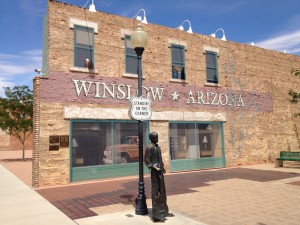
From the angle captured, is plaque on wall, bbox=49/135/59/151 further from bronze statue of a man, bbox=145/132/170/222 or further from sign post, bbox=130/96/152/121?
bronze statue of a man, bbox=145/132/170/222

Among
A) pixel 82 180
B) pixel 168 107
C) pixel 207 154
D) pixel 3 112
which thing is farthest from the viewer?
pixel 3 112

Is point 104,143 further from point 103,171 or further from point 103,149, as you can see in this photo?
point 103,171

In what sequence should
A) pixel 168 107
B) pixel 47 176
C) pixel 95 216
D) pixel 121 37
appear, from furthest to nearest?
pixel 168 107 < pixel 121 37 < pixel 47 176 < pixel 95 216

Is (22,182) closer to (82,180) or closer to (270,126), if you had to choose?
(82,180)

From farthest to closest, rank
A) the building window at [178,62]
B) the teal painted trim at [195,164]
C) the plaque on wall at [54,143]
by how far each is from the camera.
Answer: the building window at [178,62] → the teal painted trim at [195,164] → the plaque on wall at [54,143]

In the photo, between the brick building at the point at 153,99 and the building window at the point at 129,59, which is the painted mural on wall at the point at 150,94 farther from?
the building window at the point at 129,59

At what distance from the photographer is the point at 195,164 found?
1606 cm

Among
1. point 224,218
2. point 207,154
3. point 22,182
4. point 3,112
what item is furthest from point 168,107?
point 3,112

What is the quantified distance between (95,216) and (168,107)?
8978 millimetres

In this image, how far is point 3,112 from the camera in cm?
2520

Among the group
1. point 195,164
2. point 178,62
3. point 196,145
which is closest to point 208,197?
point 195,164

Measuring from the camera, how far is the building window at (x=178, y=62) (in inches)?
623

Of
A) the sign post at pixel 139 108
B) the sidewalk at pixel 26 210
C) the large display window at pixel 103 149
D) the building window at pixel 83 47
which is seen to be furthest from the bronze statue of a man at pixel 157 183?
the building window at pixel 83 47

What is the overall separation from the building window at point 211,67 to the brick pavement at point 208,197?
6450 mm
